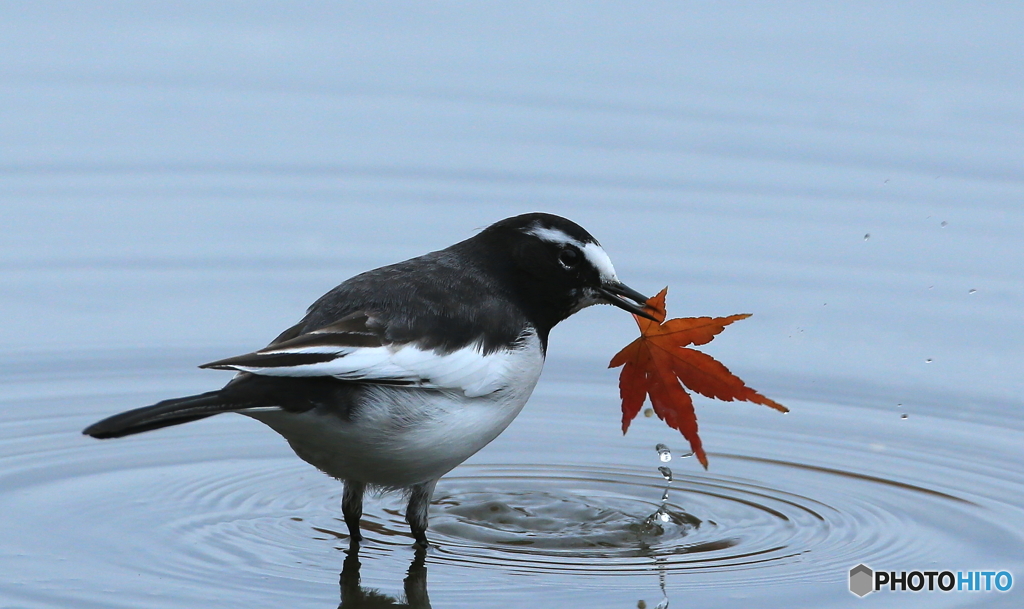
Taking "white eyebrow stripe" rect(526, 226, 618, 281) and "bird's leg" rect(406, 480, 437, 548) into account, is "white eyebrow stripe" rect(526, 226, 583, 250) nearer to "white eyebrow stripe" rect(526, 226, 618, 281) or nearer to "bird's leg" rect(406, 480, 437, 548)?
"white eyebrow stripe" rect(526, 226, 618, 281)

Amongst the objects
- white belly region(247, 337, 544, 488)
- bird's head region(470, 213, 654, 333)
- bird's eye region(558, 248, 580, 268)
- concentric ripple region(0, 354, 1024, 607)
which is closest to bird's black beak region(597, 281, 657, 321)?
bird's head region(470, 213, 654, 333)

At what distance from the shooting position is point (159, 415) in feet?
26.2

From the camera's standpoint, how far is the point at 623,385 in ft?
31.2

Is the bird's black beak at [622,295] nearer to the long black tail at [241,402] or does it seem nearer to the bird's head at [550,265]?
the bird's head at [550,265]

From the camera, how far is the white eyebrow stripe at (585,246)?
9.62 m

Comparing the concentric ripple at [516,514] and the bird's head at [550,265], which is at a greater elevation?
the bird's head at [550,265]

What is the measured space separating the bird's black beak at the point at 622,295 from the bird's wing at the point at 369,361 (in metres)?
0.84

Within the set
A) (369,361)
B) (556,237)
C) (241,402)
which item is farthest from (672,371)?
(241,402)

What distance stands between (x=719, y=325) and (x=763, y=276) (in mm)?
5159

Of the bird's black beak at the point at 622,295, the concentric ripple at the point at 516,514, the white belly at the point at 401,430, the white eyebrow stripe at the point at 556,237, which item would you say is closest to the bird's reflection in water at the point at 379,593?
the concentric ripple at the point at 516,514

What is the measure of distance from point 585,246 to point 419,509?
5.46 ft

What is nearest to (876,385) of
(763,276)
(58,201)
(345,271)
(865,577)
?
(763,276)

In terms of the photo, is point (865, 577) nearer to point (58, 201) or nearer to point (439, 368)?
point (439, 368)

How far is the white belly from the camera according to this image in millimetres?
8594
